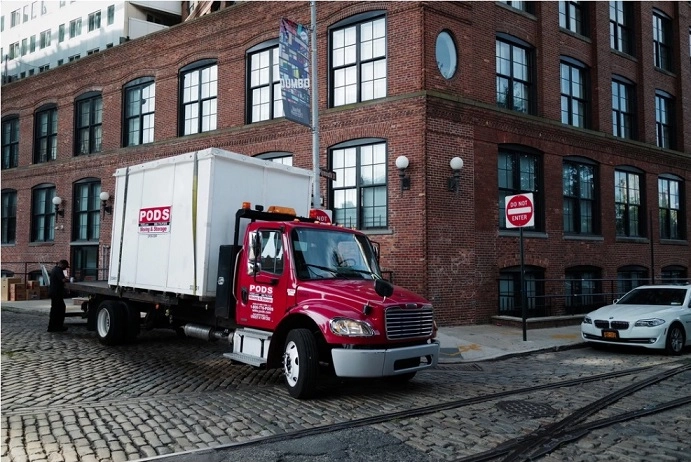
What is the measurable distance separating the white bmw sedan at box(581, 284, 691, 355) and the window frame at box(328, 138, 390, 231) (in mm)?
5814

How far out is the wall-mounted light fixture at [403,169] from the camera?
14.3 m

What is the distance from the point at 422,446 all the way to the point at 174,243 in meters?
5.93

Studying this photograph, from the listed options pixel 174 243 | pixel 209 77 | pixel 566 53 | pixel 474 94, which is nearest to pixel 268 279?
pixel 174 243

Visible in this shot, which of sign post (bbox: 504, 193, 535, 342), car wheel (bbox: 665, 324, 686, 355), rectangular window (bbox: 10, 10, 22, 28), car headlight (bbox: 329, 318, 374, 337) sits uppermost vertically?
rectangular window (bbox: 10, 10, 22, 28)

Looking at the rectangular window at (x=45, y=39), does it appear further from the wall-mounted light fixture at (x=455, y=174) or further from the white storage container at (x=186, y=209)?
the wall-mounted light fixture at (x=455, y=174)

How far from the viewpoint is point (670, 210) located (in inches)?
898

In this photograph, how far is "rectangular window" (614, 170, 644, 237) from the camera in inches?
802

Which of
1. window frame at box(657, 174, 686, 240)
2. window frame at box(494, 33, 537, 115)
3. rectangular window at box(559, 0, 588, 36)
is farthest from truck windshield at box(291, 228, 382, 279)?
window frame at box(657, 174, 686, 240)

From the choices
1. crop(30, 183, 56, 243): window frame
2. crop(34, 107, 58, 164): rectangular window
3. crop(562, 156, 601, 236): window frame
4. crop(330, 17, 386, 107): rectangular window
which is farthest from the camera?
crop(34, 107, 58, 164): rectangular window

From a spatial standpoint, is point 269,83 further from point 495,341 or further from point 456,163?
point 495,341

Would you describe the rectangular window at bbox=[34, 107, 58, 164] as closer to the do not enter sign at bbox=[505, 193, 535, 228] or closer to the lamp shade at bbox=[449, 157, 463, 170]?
the lamp shade at bbox=[449, 157, 463, 170]

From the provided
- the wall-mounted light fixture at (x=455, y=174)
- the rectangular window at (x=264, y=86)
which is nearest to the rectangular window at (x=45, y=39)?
the rectangular window at (x=264, y=86)

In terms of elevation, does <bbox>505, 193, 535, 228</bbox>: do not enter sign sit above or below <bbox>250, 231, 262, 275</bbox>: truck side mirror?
above

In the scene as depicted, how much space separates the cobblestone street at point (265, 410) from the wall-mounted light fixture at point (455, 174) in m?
5.78
